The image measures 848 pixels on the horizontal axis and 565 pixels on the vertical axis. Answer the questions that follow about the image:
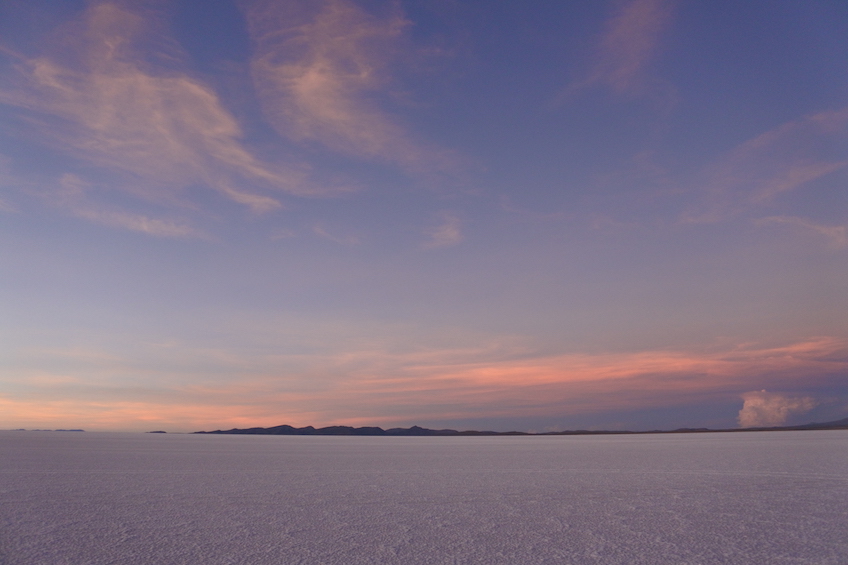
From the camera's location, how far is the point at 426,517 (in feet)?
22.7

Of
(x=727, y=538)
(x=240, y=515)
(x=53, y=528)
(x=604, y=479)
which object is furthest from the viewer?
(x=604, y=479)

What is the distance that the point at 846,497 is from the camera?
8312 mm

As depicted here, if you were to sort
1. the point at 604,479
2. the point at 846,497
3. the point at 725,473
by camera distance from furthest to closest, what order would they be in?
the point at 725,473
the point at 604,479
the point at 846,497

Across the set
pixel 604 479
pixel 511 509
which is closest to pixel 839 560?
pixel 511 509

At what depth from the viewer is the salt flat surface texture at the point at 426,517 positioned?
5254 mm

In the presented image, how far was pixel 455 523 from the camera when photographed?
657 centimetres

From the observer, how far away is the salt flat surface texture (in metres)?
5.25

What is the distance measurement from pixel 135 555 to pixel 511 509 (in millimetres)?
4426

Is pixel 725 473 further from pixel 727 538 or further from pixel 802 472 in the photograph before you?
pixel 727 538

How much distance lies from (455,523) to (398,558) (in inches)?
63.3

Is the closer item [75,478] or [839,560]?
[839,560]

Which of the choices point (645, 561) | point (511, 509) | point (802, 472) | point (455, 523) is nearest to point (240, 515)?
point (455, 523)

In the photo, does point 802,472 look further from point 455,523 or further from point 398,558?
point 398,558

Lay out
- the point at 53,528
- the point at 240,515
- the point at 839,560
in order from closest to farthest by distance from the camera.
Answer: the point at 839,560
the point at 53,528
the point at 240,515
